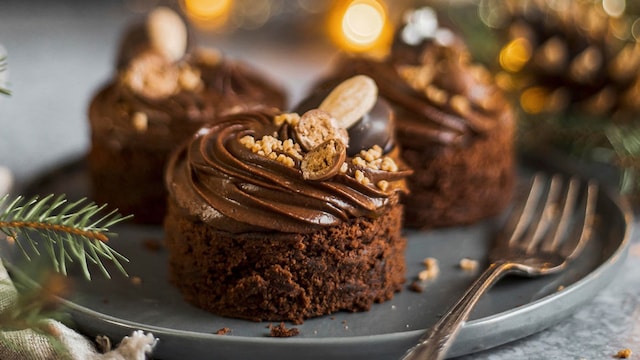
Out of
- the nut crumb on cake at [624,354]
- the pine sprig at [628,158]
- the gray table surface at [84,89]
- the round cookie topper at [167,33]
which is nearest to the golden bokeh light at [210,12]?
the gray table surface at [84,89]

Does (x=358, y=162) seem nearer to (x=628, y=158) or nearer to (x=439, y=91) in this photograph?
(x=439, y=91)

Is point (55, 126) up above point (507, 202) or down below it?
below

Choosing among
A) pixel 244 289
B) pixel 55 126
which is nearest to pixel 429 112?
pixel 244 289

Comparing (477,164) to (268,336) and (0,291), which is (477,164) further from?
(0,291)

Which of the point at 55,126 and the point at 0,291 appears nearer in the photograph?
the point at 0,291

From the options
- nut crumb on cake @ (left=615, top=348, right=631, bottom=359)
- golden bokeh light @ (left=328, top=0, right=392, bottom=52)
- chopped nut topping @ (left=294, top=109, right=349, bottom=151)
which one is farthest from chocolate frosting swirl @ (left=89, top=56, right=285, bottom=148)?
golden bokeh light @ (left=328, top=0, right=392, bottom=52)

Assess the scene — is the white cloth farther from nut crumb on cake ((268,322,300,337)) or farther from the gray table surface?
the gray table surface
